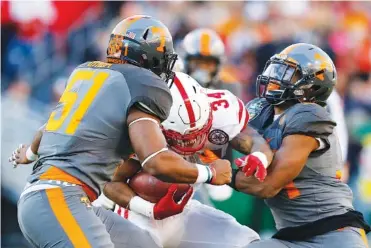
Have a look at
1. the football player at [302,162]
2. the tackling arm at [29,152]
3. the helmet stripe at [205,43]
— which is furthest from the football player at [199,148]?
the helmet stripe at [205,43]

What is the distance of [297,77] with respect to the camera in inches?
168

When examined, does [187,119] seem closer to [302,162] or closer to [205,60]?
[302,162]

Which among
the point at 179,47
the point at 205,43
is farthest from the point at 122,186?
the point at 179,47

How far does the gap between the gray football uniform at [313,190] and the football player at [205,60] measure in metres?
1.93

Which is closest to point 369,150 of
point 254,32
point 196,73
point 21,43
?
point 254,32

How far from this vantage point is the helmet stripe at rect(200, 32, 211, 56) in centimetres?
616

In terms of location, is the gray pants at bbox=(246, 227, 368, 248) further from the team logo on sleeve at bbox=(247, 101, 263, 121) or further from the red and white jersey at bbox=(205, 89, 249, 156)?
the team logo on sleeve at bbox=(247, 101, 263, 121)

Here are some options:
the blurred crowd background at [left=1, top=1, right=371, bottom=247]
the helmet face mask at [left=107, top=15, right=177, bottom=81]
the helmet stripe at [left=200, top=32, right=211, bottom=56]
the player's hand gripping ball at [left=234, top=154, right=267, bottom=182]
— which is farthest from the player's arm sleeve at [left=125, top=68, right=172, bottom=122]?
the blurred crowd background at [left=1, top=1, right=371, bottom=247]

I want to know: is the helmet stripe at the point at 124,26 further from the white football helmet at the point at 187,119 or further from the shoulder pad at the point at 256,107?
the shoulder pad at the point at 256,107

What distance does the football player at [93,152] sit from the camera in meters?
3.42

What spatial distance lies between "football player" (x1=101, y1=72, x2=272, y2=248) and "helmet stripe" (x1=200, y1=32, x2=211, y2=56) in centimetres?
182

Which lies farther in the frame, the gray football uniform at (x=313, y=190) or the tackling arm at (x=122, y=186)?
the tackling arm at (x=122, y=186)

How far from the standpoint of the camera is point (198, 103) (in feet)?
12.8

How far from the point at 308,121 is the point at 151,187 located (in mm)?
814
